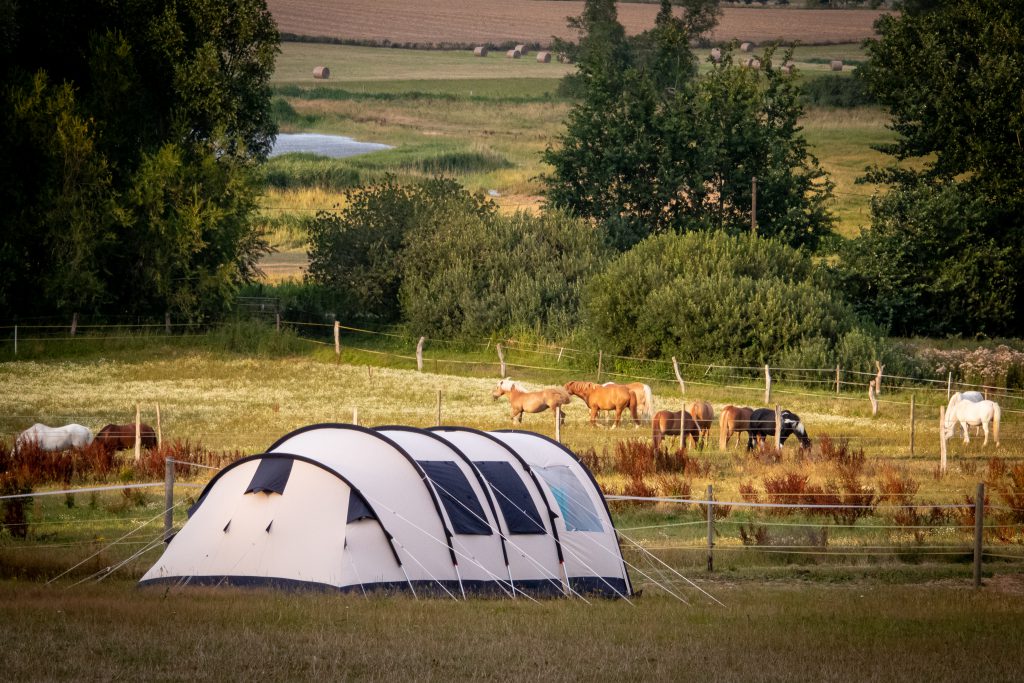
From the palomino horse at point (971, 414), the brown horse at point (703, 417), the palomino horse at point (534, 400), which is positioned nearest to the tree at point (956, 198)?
the palomino horse at point (534, 400)

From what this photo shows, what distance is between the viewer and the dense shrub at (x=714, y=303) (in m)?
47.3

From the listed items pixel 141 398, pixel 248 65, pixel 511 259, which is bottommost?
pixel 141 398

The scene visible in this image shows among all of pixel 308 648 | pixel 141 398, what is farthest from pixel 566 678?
pixel 141 398

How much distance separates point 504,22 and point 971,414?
112815 millimetres

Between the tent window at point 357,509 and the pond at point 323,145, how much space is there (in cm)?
8915

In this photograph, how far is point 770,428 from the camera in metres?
32.8

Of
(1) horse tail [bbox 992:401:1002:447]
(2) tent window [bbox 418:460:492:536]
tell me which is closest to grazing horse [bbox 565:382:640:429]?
(1) horse tail [bbox 992:401:1002:447]

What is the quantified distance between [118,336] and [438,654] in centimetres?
4297

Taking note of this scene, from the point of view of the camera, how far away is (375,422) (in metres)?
36.1

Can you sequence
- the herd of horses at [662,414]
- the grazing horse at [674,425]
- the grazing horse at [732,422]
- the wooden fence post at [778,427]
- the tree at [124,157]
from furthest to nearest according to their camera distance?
1. the tree at [124,157]
2. the grazing horse at [732,422]
3. the grazing horse at [674,425]
4. the herd of horses at [662,414]
5. the wooden fence post at [778,427]

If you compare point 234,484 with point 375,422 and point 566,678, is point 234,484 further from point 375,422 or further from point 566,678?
point 375,422

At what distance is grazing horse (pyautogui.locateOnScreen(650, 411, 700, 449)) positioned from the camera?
32.7 m

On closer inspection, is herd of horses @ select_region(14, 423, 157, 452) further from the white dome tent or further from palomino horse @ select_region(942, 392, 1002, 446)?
palomino horse @ select_region(942, 392, 1002, 446)

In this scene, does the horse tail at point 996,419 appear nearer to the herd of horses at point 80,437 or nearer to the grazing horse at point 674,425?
the grazing horse at point 674,425
